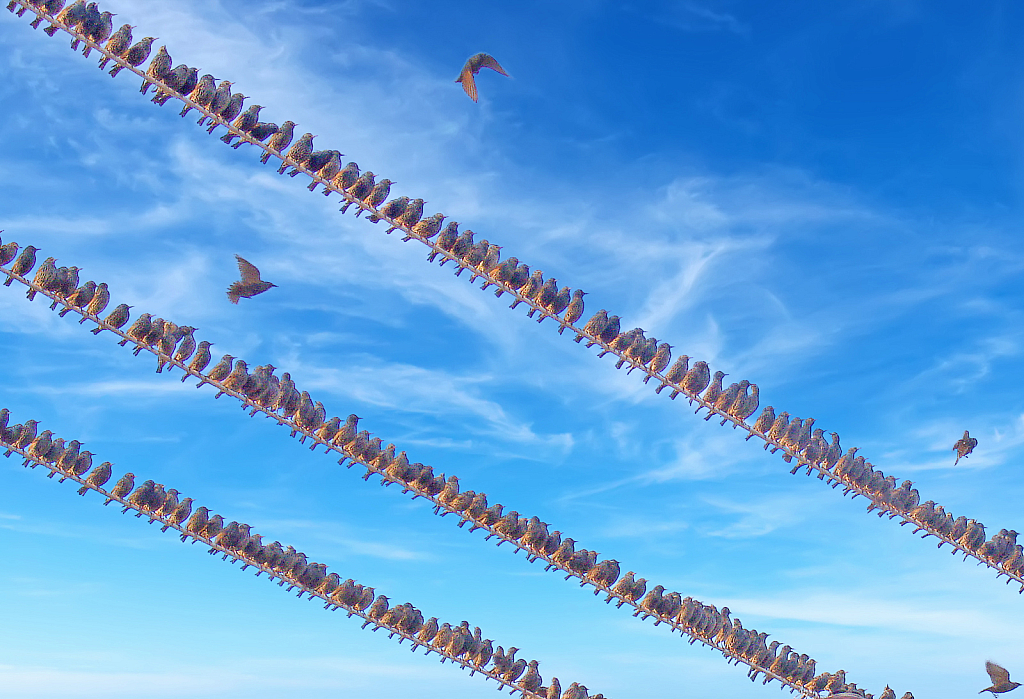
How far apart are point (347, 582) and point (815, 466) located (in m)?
15.5

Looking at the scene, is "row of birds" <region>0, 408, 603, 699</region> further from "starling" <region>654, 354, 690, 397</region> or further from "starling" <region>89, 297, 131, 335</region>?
"starling" <region>654, 354, 690, 397</region>

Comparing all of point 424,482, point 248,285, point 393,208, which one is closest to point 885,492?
point 424,482

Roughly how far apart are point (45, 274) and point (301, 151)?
7394 millimetres

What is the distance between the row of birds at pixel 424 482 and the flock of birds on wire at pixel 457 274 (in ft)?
0.12

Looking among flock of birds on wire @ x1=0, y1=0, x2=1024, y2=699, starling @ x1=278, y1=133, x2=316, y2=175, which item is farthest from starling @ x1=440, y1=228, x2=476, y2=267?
starling @ x1=278, y1=133, x2=316, y2=175

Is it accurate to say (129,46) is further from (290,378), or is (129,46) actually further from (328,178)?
(290,378)

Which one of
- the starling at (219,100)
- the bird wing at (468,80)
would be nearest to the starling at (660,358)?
the bird wing at (468,80)

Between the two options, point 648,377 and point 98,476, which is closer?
point 98,476

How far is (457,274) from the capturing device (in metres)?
29.8

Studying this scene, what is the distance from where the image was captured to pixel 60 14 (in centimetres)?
2569

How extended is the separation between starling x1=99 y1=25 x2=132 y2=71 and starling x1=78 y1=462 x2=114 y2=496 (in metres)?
10.9

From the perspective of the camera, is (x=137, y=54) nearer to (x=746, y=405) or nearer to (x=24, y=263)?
(x=24, y=263)

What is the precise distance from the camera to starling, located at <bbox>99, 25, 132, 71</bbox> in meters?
26.3

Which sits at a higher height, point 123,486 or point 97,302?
point 97,302
